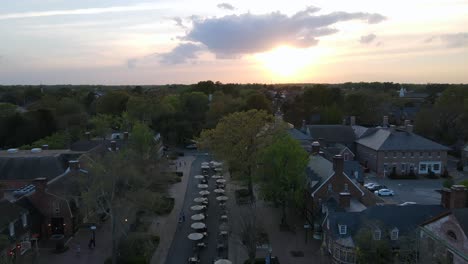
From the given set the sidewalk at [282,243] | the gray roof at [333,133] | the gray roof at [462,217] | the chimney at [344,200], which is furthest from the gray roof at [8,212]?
the gray roof at [333,133]

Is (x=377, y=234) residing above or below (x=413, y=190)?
above

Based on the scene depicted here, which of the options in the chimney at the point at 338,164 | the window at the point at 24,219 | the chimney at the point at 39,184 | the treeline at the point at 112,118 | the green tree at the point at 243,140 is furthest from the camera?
the treeline at the point at 112,118

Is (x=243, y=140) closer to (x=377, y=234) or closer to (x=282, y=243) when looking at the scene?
(x=282, y=243)

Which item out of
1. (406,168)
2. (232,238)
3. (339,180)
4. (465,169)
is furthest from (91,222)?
(465,169)

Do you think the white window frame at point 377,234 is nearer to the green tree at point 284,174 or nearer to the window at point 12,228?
the green tree at point 284,174

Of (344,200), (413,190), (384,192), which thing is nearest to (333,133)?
(413,190)
